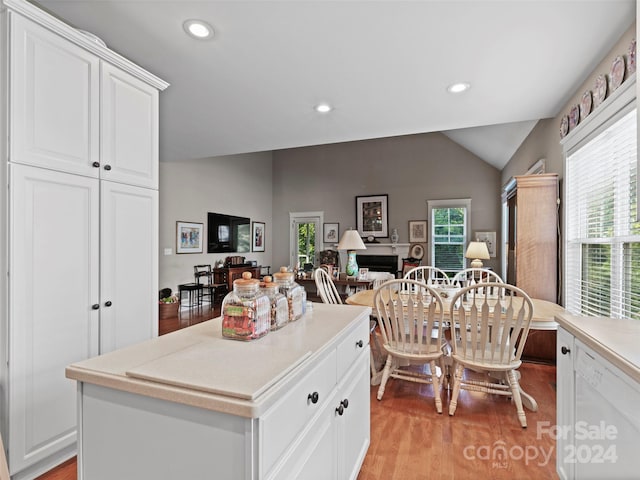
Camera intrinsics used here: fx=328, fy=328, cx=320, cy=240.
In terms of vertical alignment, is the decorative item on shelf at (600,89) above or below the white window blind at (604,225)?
above

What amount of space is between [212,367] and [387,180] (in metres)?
7.51

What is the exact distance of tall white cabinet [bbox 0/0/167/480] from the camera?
4.92 feet

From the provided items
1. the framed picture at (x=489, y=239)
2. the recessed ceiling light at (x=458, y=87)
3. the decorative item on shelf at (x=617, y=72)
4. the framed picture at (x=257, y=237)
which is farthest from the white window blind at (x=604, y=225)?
the framed picture at (x=257, y=237)

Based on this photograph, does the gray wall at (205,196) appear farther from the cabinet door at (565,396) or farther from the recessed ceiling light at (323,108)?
the cabinet door at (565,396)

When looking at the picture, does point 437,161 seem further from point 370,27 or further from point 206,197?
point 370,27

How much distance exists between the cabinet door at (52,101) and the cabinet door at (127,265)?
0.78ft

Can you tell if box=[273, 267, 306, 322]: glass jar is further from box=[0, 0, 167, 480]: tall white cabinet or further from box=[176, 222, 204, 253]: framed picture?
box=[176, 222, 204, 253]: framed picture

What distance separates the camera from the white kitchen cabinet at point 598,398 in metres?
0.98

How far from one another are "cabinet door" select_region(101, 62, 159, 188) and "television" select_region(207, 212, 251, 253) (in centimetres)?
459

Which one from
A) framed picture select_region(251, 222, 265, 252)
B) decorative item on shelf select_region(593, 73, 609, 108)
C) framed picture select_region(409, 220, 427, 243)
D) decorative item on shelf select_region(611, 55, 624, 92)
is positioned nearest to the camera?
decorative item on shelf select_region(611, 55, 624, 92)

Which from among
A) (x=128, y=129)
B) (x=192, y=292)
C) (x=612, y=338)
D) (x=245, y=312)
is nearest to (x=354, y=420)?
(x=245, y=312)

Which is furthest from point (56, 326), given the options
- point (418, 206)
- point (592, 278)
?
point (418, 206)

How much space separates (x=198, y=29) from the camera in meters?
2.02

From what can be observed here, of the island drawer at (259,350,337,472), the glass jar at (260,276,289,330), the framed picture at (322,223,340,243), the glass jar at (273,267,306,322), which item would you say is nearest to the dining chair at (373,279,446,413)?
the glass jar at (273,267,306,322)
